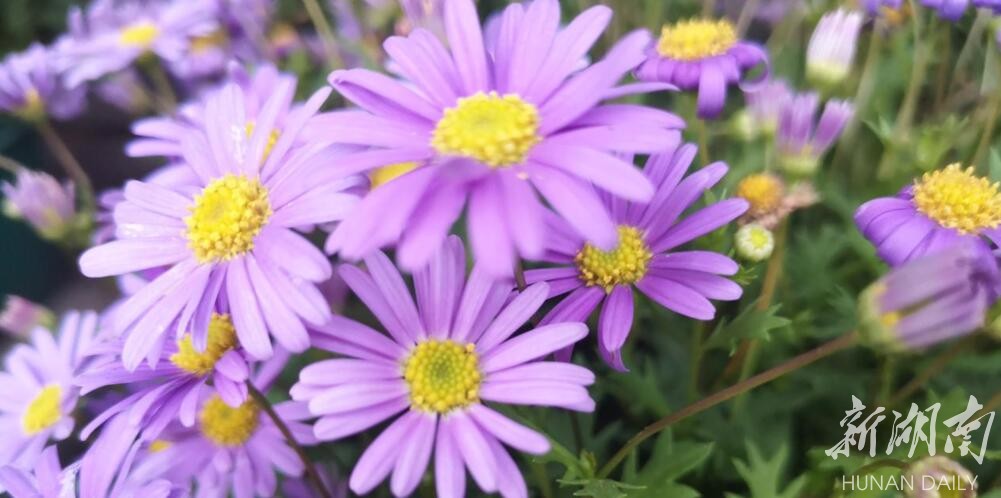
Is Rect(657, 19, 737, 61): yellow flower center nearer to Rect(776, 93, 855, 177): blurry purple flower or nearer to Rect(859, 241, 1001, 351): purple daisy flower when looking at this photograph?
Rect(776, 93, 855, 177): blurry purple flower

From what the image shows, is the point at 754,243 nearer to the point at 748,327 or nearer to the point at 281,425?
the point at 748,327

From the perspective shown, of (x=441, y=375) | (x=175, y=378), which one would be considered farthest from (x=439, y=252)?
(x=175, y=378)

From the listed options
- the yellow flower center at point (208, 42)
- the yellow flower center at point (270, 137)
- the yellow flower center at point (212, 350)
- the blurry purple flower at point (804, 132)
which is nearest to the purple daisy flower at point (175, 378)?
the yellow flower center at point (212, 350)

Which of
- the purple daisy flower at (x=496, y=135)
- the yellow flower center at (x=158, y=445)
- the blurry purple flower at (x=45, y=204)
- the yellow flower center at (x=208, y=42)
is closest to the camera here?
the purple daisy flower at (x=496, y=135)

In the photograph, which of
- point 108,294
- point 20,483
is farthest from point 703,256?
point 108,294

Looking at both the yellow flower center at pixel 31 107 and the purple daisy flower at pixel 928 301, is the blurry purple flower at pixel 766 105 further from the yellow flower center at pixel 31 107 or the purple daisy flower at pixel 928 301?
the yellow flower center at pixel 31 107

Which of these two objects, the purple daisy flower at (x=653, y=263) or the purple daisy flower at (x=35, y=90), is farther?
the purple daisy flower at (x=35, y=90)

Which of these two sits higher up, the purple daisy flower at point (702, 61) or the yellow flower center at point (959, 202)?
the purple daisy flower at point (702, 61)
